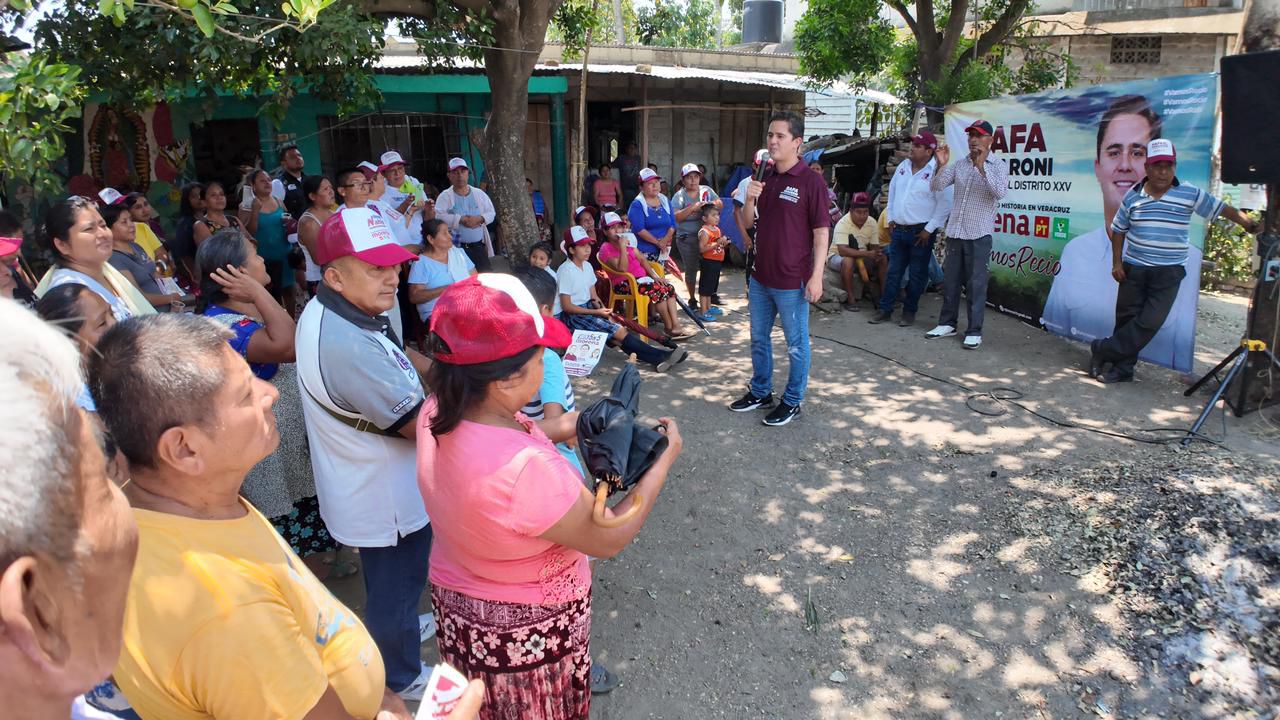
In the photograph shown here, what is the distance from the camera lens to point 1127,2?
15008 millimetres

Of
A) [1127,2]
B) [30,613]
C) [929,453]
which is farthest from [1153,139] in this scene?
[1127,2]

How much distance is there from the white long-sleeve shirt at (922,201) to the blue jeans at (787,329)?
2.93m

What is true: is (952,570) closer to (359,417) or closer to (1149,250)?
(359,417)

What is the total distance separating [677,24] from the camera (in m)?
34.2

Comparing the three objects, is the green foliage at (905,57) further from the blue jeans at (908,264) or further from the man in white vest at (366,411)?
the man in white vest at (366,411)

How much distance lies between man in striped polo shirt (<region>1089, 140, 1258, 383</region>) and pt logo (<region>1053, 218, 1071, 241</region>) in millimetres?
911

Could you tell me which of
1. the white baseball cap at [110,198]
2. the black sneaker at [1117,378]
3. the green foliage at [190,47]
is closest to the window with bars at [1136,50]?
the black sneaker at [1117,378]

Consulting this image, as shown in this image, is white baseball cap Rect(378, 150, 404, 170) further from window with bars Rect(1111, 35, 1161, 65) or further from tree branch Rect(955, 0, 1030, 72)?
window with bars Rect(1111, 35, 1161, 65)

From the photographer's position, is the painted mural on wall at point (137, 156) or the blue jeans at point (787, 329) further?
the painted mural on wall at point (137, 156)

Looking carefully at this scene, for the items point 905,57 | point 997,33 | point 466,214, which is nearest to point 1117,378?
point 466,214

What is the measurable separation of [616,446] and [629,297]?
5.49m

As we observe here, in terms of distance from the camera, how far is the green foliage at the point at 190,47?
529cm

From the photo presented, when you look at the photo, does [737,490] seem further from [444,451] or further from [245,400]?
[245,400]

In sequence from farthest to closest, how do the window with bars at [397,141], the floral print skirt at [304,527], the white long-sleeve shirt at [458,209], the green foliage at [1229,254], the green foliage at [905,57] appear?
the window with bars at [397,141] → the green foliage at [905,57] → the green foliage at [1229,254] → the white long-sleeve shirt at [458,209] → the floral print skirt at [304,527]
